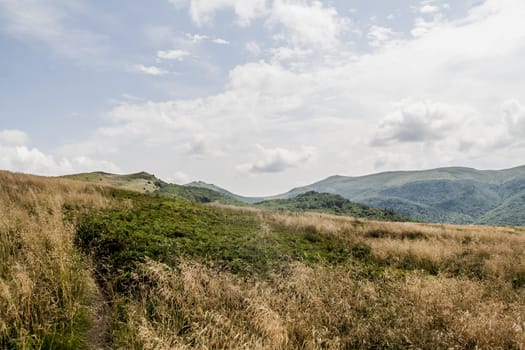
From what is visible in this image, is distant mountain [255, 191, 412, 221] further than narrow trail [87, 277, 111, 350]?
Yes

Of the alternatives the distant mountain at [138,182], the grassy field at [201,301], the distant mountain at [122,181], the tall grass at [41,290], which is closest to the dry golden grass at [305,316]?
the grassy field at [201,301]

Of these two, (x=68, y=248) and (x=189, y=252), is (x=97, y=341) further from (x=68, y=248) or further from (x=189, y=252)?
(x=189, y=252)

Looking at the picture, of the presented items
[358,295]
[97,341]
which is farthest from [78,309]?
[358,295]

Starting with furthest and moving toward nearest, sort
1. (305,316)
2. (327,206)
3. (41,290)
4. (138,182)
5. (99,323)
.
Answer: (327,206) < (138,182) < (305,316) < (99,323) < (41,290)

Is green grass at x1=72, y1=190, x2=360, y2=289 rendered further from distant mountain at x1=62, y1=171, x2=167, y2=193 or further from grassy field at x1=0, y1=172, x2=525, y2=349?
distant mountain at x1=62, y1=171, x2=167, y2=193

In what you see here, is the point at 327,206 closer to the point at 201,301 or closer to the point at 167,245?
the point at 167,245

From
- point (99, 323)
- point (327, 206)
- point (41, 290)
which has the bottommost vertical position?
point (327, 206)

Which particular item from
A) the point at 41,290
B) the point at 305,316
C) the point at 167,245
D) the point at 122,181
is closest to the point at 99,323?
the point at 41,290

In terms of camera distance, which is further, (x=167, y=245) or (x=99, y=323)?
(x=167, y=245)

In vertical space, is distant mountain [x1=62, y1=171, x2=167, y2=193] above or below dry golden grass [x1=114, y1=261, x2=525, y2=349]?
above

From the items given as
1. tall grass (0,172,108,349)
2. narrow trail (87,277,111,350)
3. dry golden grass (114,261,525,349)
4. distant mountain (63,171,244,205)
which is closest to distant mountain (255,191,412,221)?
distant mountain (63,171,244,205)

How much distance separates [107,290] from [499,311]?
8429 millimetres

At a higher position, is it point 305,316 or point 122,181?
point 122,181

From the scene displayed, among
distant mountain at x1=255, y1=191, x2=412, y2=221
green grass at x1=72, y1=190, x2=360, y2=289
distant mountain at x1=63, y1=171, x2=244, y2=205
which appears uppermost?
distant mountain at x1=63, y1=171, x2=244, y2=205
